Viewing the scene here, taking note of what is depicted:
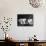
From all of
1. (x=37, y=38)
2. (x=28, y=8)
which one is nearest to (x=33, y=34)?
(x=37, y=38)

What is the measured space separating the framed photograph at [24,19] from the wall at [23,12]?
0.33 feet

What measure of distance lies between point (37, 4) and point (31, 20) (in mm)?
577

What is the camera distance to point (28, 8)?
4.05 m

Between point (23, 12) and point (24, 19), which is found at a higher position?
Answer: point (23, 12)

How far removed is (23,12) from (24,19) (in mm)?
238

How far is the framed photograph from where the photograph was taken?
160 inches

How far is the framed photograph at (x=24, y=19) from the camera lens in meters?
4.06

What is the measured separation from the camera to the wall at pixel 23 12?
400 cm

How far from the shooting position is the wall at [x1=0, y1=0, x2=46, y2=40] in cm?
400

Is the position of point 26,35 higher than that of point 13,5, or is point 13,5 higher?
point 13,5

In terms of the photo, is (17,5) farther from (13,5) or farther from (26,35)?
(26,35)

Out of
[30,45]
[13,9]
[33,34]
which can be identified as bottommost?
[30,45]

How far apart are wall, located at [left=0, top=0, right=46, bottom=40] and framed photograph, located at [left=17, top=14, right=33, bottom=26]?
10 cm

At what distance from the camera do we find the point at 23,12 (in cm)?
408
